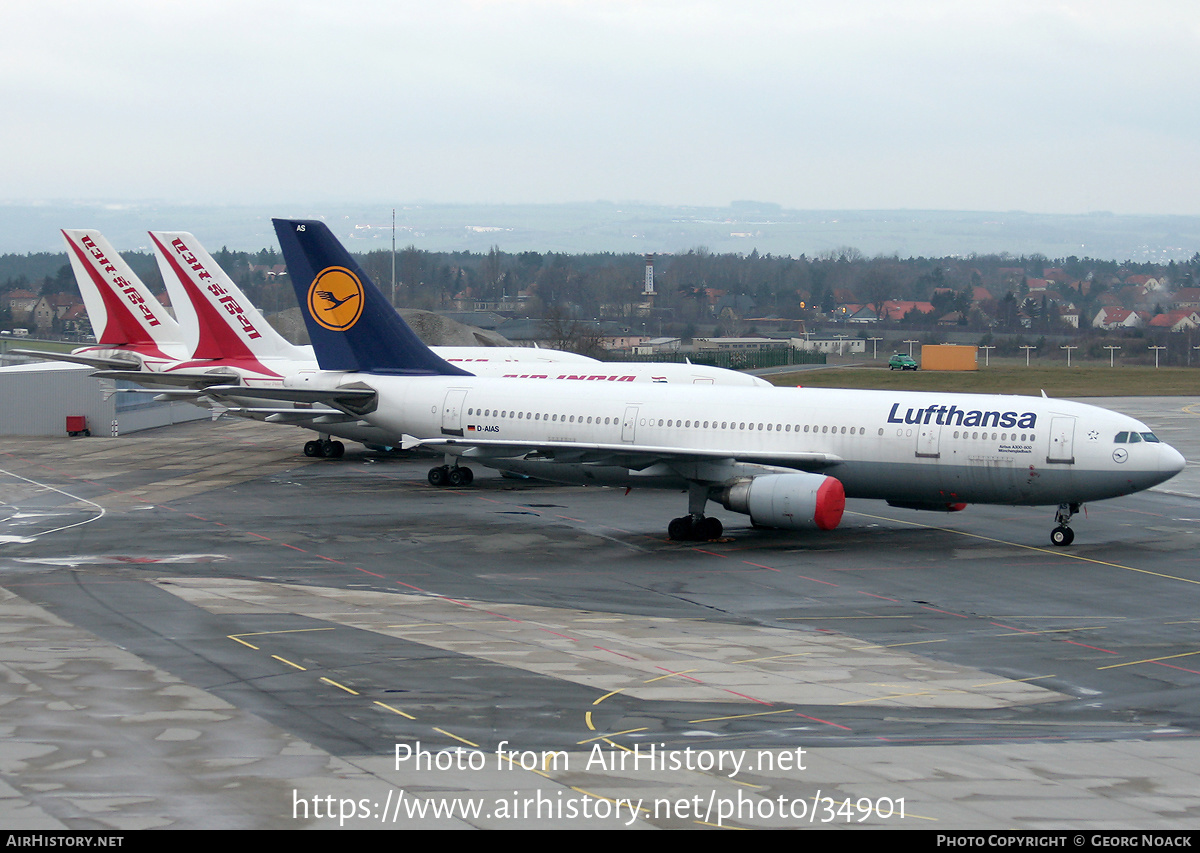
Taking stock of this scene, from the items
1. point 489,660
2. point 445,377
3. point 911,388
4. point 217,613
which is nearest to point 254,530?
point 445,377

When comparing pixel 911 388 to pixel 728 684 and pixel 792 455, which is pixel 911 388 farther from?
pixel 728 684

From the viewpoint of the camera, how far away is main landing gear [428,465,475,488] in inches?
1950

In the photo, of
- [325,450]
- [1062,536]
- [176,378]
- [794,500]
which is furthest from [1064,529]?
[176,378]

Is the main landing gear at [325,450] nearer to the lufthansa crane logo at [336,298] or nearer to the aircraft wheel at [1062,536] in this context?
the lufthansa crane logo at [336,298]

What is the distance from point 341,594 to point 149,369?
34.4 m

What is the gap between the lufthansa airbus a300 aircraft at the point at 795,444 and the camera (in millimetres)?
35219

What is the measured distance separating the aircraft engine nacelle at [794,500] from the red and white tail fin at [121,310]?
37294 millimetres

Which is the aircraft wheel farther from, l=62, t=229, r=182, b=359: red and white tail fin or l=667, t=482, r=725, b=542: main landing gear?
l=62, t=229, r=182, b=359: red and white tail fin

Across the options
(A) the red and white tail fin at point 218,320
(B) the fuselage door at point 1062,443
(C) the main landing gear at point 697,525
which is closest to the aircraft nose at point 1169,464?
(B) the fuselage door at point 1062,443

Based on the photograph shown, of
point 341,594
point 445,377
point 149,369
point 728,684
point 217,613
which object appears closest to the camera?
point 728,684

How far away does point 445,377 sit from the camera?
1793 inches

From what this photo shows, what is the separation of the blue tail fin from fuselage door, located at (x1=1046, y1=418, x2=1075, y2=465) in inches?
827

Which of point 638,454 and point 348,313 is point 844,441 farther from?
point 348,313

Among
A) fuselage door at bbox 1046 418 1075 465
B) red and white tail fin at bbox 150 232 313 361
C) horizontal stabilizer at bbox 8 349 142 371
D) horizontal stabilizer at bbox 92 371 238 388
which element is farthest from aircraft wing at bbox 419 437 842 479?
horizontal stabilizer at bbox 8 349 142 371
